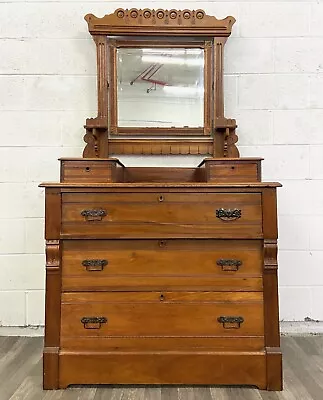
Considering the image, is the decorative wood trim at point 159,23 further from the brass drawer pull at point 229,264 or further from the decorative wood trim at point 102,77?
the brass drawer pull at point 229,264

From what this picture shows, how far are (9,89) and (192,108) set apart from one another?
1.18 m

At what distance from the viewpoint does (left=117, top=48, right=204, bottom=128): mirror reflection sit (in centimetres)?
282

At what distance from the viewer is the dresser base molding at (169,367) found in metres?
2.17

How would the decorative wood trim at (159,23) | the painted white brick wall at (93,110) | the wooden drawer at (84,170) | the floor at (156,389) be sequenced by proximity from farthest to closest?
the painted white brick wall at (93,110) → the decorative wood trim at (159,23) → the wooden drawer at (84,170) → the floor at (156,389)

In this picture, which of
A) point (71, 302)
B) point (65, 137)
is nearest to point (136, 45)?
point (65, 137)

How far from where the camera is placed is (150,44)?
9.24ft

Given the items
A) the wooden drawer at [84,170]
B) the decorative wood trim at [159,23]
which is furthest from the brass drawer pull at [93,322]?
the decorative wood trim at [159,23]

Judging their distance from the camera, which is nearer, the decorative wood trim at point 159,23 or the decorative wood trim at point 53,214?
the decorative wood trim at point 53,214

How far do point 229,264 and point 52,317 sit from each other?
89 cm

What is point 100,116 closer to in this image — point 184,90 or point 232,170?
point 184,90

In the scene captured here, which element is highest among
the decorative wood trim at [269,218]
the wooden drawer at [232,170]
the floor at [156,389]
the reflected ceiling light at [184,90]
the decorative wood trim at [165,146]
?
the reflected ceiling light at [184,90]

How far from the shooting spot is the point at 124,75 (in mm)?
2822

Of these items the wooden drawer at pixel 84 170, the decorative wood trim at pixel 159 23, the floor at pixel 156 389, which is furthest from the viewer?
the decorative wood trim at pixel 159 23

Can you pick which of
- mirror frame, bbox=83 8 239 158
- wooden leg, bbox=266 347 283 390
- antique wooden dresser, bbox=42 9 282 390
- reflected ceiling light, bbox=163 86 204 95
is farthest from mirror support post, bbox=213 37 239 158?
wooden leg, bbox=266 347 283 390
